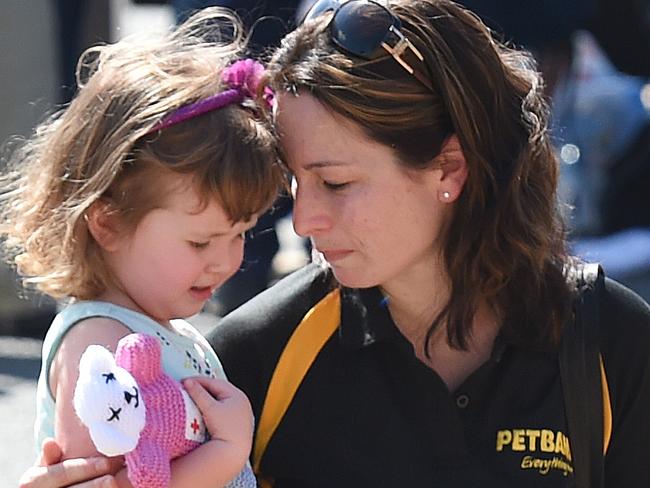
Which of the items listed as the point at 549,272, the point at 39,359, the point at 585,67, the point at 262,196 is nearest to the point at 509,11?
the point at 585,67

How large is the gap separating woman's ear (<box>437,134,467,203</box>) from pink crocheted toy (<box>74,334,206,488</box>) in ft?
1.94

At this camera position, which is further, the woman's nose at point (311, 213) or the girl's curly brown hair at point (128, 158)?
the woman's nose at point (311, 213)

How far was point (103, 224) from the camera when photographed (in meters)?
2.24

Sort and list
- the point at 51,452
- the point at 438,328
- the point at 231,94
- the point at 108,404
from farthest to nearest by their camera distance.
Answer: the point at 438,328, the point at 231,94, the point at 51,452, the point at 108,404

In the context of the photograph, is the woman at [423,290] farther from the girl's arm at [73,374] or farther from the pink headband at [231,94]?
the girl's arm at [73,374]

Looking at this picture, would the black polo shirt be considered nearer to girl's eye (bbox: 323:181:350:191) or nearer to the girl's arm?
girl's eye (bbox: 323:181:350:191)

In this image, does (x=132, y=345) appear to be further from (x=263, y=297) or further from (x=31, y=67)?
(x=31, y=67)

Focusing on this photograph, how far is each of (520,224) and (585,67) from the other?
3.88m

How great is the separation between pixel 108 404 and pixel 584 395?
80 centimetres

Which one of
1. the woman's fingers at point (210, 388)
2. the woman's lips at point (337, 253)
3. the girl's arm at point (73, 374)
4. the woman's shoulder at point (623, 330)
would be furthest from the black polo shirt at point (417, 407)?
the girl's arm at point (73, 374)

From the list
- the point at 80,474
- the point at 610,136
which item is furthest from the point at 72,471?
the point at 610,136

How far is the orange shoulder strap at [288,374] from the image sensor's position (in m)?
2.47

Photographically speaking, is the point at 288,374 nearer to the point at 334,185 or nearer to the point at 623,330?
the point at 334,185

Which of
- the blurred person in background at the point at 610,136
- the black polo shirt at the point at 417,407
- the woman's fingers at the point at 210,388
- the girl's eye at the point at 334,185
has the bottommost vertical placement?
the blurred person in background at the point at 610,136
